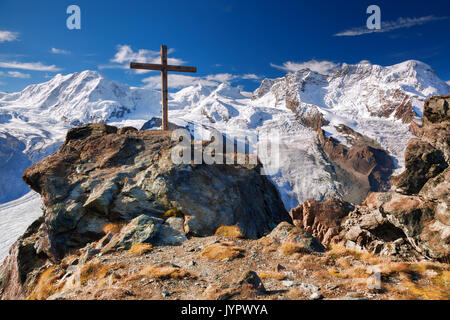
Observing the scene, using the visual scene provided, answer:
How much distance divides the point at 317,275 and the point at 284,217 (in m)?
10.6

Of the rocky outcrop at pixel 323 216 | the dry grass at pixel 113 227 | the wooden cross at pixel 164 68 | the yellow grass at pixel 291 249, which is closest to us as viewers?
the yellow grass at pixel 291 249

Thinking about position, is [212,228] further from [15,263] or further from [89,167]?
[15,263]

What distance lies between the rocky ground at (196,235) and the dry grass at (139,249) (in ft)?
0.17

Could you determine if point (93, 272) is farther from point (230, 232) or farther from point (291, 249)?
point (291, 249)

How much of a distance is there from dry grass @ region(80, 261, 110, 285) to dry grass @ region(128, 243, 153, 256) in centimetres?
117

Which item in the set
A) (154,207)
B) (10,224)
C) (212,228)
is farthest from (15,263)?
(10,224)

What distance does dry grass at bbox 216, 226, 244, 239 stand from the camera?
1141 centimetres

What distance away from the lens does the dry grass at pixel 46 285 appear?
8.37 meters

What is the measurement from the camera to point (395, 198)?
43.2ft

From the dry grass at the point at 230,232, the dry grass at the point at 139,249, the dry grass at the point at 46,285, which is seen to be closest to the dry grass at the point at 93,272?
the dry grass at the point at 139,249

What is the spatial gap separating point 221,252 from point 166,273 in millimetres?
2428

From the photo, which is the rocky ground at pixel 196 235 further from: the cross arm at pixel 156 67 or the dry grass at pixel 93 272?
the cross arm at pixel 156 67

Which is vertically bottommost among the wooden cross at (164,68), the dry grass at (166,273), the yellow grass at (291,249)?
the yellow grass at (291,249)

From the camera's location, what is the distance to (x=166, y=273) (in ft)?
23.8
